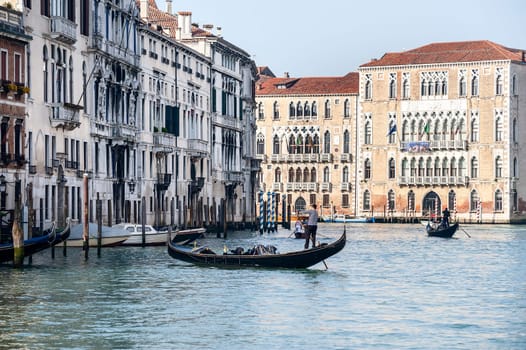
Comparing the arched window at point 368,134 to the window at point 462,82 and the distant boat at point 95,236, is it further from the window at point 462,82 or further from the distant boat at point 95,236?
the distant boat at point 95,236

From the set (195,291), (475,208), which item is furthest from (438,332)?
(475,208)

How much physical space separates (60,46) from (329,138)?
151 ft

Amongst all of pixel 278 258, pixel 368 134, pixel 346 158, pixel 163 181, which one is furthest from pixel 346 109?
pixel 278 258

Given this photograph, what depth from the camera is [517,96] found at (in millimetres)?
75188

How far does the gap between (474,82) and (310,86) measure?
10.8 meters

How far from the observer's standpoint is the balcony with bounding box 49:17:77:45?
116ft

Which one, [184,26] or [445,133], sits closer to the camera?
[184,26]

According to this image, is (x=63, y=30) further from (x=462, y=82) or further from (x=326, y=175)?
(x=326, y=175)

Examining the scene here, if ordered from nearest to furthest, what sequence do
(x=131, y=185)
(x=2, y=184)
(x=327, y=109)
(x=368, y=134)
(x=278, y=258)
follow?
(x=278, y=258), (x=2, y=184), (x=131, y=185), (x=368, y=134), (x=327, y=109)

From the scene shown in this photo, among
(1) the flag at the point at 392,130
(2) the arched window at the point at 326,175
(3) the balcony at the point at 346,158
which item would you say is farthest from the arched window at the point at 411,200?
(2) the arched window at the point at 326,175

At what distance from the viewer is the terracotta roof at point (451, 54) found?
7556cm

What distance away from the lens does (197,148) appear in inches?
2026

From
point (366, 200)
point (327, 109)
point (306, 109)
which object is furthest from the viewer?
point (306, 109)

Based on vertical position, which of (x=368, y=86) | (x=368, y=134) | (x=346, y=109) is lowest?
(x=368, y=134)
